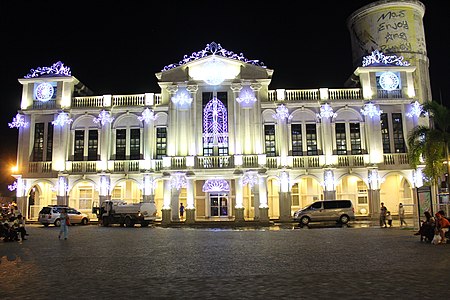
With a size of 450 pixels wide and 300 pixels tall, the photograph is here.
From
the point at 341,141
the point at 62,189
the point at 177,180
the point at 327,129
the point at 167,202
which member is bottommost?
the point at 167,202

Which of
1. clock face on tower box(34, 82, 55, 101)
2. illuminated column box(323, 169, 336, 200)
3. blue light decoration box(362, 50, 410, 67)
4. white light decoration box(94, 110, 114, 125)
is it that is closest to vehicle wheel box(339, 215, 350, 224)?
illuminated column box(323, 169, 336, 200)

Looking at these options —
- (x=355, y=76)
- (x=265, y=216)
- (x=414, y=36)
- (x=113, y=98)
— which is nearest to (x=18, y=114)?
(x=113, y=98)

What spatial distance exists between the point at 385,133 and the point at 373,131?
1.37 m

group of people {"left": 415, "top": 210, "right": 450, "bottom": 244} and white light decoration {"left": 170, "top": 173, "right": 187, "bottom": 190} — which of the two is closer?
group of people {"left": 415, "top": 210, "right": 450, "bottom": 244}

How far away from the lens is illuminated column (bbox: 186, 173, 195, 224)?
32.7 metres

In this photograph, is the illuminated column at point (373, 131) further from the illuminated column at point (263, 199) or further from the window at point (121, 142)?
the window at point (121, 142)

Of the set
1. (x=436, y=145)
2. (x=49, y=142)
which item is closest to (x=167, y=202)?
(x=49, y=142)

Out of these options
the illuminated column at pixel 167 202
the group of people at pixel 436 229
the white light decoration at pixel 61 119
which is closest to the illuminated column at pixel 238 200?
the illuminated column at pixel 167 202

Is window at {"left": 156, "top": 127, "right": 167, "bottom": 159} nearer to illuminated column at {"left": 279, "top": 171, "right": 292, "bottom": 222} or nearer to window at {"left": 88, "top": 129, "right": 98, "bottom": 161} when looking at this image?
window at {"left": 88, "top": 129, "right": 98, "bottom": 161}

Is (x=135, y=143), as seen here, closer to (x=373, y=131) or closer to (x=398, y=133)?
(x=373, y=131)

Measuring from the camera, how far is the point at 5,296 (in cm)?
760

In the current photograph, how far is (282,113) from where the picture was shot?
1372 inches

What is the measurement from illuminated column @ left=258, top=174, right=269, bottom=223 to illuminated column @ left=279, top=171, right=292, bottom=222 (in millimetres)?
1692

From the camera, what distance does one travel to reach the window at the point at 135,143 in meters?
Answer: 35.6
